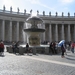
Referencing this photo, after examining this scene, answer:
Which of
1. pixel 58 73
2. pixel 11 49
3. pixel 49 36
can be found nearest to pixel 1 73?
pixel 58 73

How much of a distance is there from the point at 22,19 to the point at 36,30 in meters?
56.3

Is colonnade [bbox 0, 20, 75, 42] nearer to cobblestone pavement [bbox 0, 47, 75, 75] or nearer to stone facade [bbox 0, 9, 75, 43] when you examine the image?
stone facade [bbox 0, 9, 75, 43]

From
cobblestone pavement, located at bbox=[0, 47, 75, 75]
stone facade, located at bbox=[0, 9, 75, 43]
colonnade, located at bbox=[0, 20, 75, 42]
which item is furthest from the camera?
colonnade, located at bbox=[0, 20, 75, 42]

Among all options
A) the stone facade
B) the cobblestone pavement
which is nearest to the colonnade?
the stone facade

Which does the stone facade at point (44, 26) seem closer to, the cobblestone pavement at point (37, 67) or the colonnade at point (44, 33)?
the colonnade at point (44, 33)

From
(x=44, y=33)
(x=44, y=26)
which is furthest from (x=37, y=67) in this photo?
(x=44, y=33)

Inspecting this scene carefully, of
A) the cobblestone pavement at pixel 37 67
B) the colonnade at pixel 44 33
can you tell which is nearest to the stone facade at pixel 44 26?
the colonnade at pixel 44 33

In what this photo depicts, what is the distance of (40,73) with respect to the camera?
1434cm

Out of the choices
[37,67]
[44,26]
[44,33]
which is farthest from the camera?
[44,33]

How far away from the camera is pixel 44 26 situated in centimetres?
8150

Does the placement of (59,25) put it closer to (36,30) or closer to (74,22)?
(74,22)

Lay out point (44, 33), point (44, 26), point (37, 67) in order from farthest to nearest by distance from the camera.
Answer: point (44, 33), point (44, 26), point (37, 67)

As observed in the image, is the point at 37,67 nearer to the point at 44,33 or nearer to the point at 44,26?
the point at 44,26

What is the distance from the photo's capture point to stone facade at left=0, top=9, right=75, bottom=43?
87.8 meters
